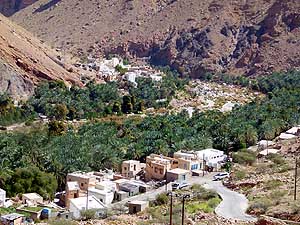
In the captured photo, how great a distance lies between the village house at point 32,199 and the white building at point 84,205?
2083 millimetres

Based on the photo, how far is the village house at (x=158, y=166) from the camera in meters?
45.2

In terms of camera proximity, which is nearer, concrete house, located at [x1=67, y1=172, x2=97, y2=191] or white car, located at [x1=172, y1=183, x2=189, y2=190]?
white car, located at [x1=172, y1=183, x2=189, y2=190]

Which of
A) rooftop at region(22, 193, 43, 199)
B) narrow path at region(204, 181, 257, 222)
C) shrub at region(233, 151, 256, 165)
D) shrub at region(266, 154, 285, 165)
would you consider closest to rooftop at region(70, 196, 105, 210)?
rooftop at region(22, 193, 43, 199)

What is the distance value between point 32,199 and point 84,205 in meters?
3.41

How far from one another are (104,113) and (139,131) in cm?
1715

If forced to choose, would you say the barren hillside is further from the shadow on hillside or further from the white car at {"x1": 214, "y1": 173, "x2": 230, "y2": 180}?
the shadow on hillside

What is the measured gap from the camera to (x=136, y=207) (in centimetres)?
3375

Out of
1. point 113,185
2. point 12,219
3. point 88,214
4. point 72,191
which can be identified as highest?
point 113,185

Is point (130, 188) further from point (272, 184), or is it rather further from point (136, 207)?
point (272, 184)

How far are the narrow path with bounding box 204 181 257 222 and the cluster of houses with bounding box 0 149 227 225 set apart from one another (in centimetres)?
445

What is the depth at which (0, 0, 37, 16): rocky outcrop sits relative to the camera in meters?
184

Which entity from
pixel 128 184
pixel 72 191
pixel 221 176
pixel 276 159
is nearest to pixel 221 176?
pixel 221 176

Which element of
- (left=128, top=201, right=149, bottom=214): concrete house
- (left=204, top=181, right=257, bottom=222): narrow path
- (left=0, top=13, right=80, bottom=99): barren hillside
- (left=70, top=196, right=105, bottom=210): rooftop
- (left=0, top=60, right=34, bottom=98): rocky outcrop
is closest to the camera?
(left=204, top=181, right=257, bottom=222): narrow path

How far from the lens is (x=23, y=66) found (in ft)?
276
